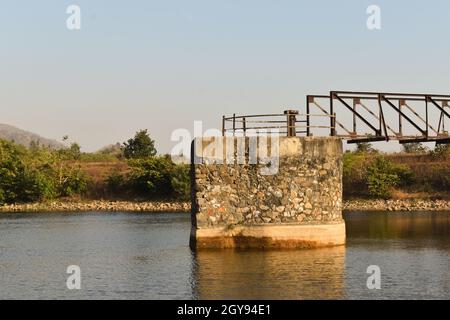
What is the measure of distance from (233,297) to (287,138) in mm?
11214

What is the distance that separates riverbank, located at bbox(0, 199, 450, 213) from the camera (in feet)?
248

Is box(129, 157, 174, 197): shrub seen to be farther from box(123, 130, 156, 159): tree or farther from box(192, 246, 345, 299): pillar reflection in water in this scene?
box(192, 246, 345, 299): pillar reflection in water

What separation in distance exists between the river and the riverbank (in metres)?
32.4

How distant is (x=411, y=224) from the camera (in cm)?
5153

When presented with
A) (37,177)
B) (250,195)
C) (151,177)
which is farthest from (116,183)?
(250,195)

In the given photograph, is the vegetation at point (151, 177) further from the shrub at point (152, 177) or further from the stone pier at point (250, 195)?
the stone pier at point (250, 195)

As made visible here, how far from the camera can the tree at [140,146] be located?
118125mm

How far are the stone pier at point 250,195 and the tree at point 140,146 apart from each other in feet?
284

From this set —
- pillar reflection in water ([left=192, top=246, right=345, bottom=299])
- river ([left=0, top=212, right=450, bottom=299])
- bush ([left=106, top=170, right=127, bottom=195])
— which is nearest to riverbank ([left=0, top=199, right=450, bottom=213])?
bush ([left=106, top=170, right=127, bottom=195])

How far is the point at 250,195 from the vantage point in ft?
104

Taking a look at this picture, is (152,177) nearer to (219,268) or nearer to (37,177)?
(37,177)

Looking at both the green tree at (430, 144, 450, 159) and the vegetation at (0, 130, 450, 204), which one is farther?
the green tree at (430, 144, 450, 159)

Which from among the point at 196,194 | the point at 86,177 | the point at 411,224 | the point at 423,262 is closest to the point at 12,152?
the point at 86,177

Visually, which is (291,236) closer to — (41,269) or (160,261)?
(160,261)
